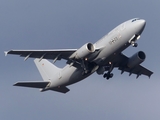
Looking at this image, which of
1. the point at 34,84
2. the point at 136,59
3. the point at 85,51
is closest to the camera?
the point at 85,51

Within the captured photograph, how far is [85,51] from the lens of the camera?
43.8 m

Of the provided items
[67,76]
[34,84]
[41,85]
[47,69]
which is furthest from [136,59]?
[47,69]

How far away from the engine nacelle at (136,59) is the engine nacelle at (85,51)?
595cm

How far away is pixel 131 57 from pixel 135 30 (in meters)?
5.77

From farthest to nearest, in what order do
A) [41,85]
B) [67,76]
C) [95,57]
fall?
[41,85]
[67,76]
[95,57]

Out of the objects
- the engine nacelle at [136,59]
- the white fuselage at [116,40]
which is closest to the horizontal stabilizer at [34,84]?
the white fuselage at [116,40]

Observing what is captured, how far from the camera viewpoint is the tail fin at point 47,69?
52250 millimetres

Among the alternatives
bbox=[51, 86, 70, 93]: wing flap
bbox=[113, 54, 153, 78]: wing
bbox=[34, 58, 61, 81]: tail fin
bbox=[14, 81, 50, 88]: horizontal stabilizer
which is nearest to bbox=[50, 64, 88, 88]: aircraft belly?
bbox=[14, 81, 50, 88]: horizontal stabilizer

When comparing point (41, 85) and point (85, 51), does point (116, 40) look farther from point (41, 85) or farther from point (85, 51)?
point (41, 85)

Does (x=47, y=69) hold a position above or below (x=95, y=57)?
above

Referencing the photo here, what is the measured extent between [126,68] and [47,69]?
9392mm

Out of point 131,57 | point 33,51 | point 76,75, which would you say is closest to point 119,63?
point 131,57

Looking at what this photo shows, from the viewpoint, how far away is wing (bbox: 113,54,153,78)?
4809cm

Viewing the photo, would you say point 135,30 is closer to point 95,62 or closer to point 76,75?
point 95,62
